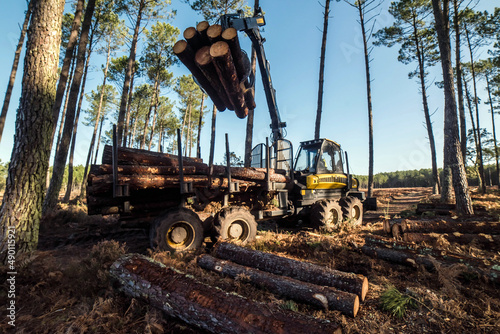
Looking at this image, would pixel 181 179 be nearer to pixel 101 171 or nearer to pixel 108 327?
pixel 101 171

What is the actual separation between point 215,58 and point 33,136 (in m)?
3.44

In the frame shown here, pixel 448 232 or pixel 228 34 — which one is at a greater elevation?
pixel 228 34

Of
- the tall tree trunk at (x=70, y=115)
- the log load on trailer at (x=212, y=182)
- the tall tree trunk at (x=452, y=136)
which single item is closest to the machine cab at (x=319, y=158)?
the log load on trailer at (x=212, y=182)

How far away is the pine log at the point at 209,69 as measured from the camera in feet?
15.2

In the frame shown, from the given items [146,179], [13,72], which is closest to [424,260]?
[146,179]

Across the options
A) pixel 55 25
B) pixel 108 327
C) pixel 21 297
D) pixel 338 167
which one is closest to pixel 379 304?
pixel 108 327

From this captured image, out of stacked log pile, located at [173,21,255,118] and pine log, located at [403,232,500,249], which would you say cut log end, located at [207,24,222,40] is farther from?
pine log, located at [403,232,500,249]

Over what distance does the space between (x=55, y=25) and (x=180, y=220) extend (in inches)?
168

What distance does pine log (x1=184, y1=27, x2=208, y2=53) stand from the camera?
461 centimetres

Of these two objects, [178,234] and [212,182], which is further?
[212,182]

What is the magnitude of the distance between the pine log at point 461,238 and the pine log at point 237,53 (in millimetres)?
5223

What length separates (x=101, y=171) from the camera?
14.5 ft

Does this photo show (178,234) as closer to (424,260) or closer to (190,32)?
(190,32)

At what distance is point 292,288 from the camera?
120 inches
